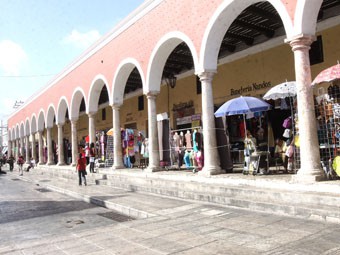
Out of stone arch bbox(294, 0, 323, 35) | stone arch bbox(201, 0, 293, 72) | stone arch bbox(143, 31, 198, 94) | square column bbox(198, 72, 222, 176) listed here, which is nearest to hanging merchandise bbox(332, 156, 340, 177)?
stone arch bbox(294, 0, 323, 35)

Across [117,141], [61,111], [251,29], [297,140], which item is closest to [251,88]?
[251,29]

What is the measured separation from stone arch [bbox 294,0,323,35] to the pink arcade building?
2 cm

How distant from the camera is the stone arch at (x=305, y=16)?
6984mm

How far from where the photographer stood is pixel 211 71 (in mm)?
9781

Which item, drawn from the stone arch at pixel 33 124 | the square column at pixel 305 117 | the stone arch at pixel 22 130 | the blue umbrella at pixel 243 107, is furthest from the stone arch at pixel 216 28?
the stone arch at pixel 22 130

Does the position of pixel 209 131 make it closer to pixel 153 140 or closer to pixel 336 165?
pixel 153 140

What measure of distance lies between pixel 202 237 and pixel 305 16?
4.74 meters

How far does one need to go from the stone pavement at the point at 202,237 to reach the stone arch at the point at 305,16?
3667mm

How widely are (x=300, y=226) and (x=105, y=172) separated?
35.4 feet

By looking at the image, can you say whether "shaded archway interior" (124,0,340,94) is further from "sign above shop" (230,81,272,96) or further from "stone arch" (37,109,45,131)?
"stone arch" (37,109,45,131)

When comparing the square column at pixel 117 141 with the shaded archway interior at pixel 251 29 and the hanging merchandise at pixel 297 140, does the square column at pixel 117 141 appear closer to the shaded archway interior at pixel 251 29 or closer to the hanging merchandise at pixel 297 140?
the shaded archway interior at pixel 251 29

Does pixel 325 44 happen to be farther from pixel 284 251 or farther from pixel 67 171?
pixel 67 171

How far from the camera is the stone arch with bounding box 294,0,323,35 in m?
6.98

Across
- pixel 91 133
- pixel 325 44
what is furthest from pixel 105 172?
pixel 325 44
